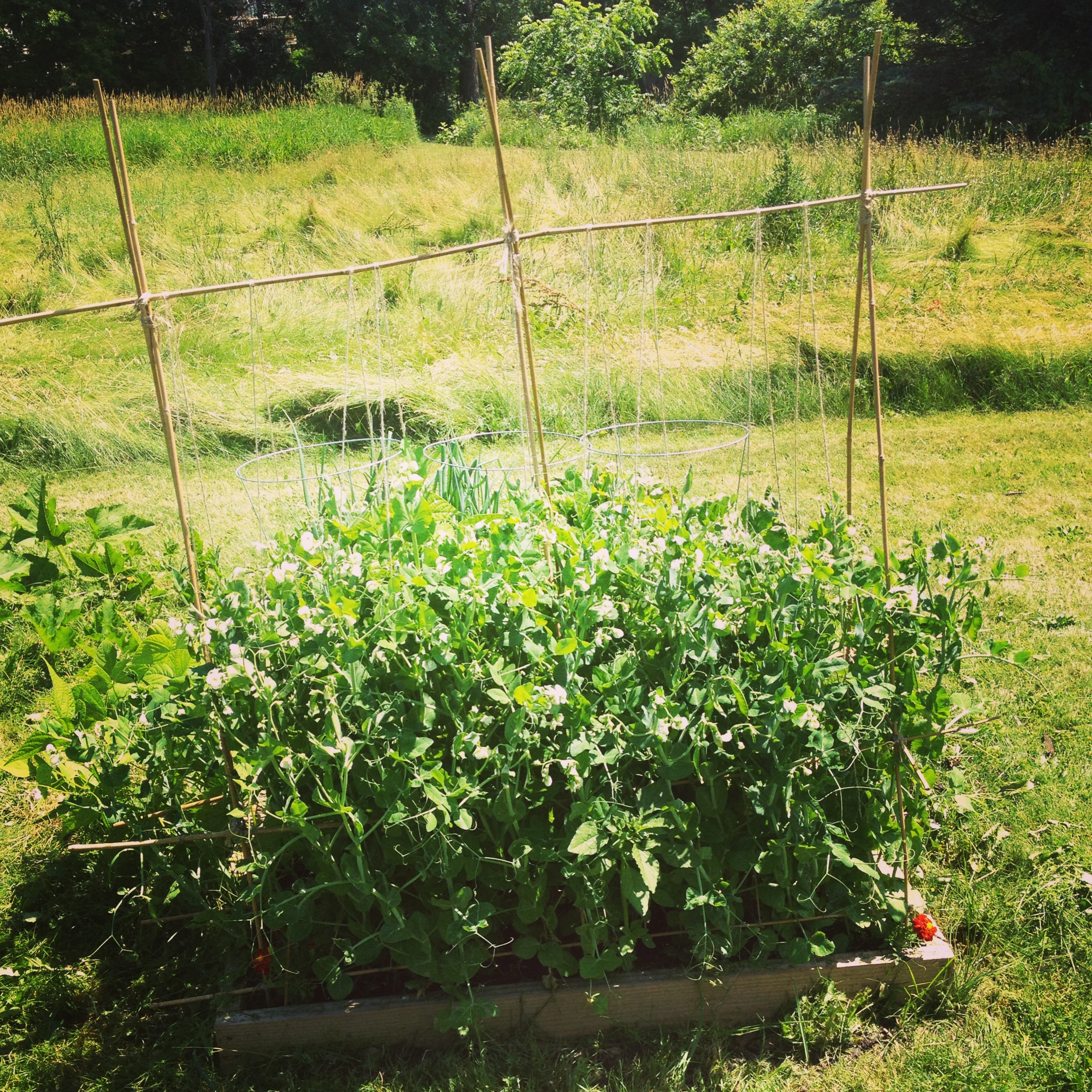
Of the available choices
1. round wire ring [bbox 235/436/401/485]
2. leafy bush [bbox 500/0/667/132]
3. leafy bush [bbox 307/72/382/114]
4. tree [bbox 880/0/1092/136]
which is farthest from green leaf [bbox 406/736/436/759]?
leafy bush [bbox 307/72/382/114]

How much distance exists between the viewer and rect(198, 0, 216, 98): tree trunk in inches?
752

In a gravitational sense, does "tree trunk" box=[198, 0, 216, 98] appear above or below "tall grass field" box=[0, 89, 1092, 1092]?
above

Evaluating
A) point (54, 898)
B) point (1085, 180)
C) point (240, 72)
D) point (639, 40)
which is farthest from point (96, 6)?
point (54, 898)

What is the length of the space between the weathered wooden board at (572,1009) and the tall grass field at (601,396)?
0.04m

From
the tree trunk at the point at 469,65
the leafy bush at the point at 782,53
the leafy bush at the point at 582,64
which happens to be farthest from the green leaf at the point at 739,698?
the tree trunk at the point at 469,65

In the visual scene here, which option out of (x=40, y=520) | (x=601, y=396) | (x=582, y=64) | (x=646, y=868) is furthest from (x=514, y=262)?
(x=582, y=64)

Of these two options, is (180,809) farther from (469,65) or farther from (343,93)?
(469,65)

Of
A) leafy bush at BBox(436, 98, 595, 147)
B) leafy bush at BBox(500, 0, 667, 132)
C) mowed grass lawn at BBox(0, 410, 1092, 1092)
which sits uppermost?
leafy bush at BBox(500, 0, 667, 132)

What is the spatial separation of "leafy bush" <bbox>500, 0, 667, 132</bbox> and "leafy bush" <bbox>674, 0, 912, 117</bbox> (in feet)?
10.8

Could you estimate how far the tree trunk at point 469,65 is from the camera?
22.5m

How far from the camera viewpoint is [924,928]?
6.29 ft

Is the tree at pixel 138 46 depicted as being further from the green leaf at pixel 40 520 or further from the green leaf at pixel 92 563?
the green leaf at pixel 92 563

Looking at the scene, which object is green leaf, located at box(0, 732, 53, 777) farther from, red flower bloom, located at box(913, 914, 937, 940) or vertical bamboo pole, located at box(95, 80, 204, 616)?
red flower bloom, located at box(913, 914, 937, 940)

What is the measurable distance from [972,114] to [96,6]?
633 inches
